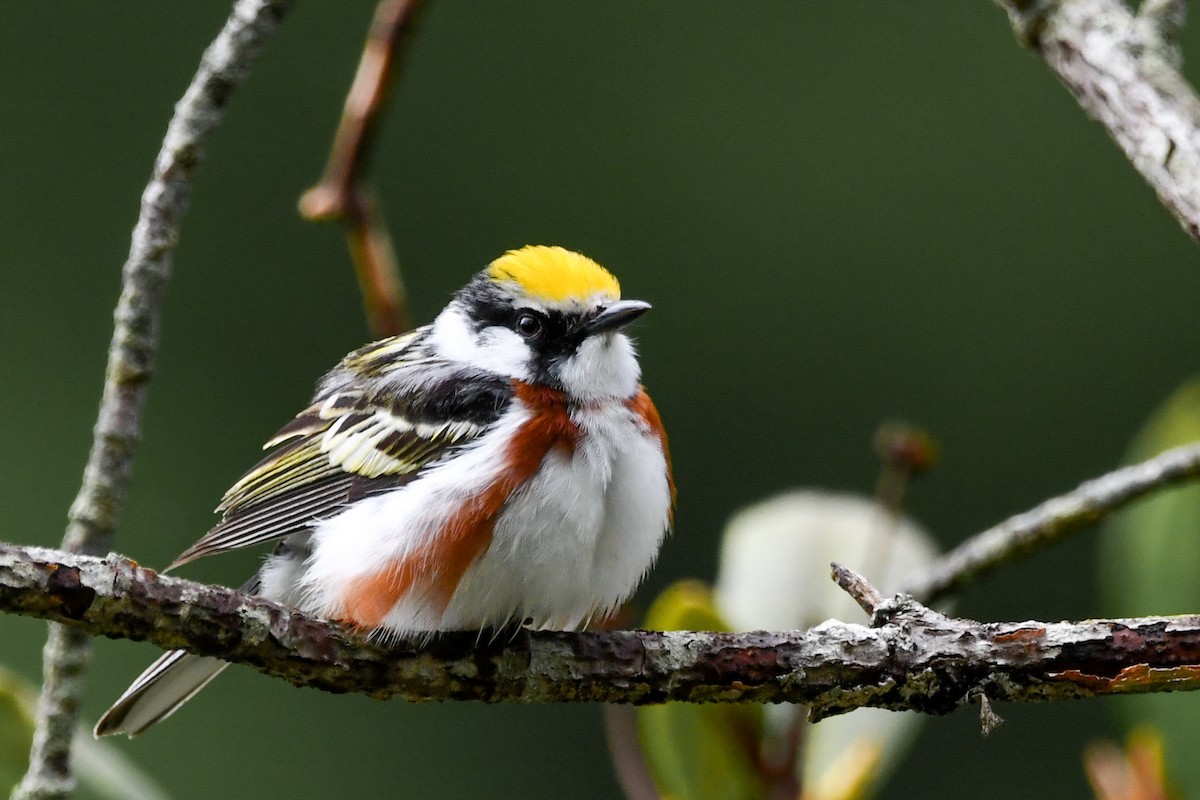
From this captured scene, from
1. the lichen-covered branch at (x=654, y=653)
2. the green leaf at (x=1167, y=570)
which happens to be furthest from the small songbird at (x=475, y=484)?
the green leaf at (x=1167, y=570)

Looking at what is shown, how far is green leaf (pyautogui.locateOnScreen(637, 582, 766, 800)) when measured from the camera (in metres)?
2.73

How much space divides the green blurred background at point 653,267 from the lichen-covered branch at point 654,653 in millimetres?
6320

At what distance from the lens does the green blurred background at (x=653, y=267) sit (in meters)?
9.36

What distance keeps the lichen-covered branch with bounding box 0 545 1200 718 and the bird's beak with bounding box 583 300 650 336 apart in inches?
30.8

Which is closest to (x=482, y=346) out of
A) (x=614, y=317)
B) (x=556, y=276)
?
(x=556, y=276)

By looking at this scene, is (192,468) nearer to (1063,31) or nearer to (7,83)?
(7,83)

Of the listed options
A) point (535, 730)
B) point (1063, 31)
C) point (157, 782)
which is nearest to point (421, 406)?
point (1063, 31)

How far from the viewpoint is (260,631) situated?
86.4 inches

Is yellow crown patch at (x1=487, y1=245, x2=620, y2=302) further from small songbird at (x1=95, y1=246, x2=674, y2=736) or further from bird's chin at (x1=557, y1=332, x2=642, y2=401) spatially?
bird's chin at (x1=557, y1=332, x2=642, y2=401)

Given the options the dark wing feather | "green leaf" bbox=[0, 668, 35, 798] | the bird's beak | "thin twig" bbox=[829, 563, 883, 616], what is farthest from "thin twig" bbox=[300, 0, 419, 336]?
"thin twig" bbox=[829, 563, 883, 616]

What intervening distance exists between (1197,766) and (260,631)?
5.58ft

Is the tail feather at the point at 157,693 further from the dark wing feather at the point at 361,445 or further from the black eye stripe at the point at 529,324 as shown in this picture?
the black eye stripe at the point at 529,324

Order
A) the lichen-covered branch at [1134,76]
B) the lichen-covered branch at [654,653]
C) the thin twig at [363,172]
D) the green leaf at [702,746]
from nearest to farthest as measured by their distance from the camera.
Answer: the lichen-covered branch at [654,653] → the lichen-covered branch at [1134,76] → the green leaf at [702,746] → the thin twig at [363,172]

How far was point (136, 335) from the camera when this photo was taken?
8.29 ft
